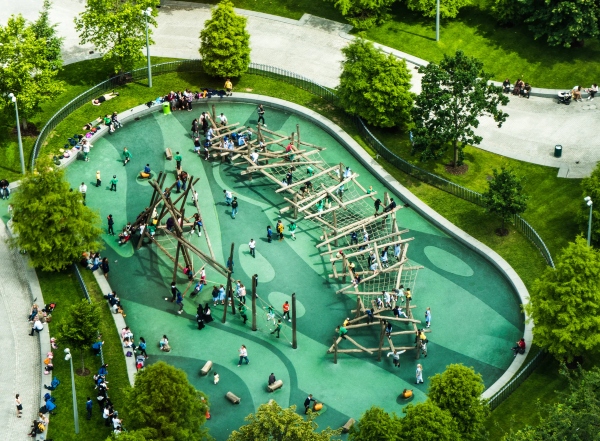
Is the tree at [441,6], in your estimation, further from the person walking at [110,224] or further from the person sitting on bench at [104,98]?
the person walking at [110,224]

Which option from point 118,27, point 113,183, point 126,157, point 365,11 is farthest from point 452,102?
point 118,27

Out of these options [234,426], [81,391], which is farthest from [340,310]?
[81,391]

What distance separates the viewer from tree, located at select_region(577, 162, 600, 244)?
8350 cm

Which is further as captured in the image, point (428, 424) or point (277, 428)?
point (428, 424)

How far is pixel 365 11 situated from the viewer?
106m

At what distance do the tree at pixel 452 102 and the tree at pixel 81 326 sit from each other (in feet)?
91.7

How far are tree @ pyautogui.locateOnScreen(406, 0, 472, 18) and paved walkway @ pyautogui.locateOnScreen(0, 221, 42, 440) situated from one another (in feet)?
131

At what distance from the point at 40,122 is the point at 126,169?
8.35m

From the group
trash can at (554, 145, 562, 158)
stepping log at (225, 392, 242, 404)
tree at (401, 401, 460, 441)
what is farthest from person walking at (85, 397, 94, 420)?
trash can at (554, 145, 562, 158)

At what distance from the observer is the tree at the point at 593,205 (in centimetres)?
8350

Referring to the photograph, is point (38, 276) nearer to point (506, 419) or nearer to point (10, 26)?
point (10, 26)

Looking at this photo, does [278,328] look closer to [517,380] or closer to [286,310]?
[286,310]

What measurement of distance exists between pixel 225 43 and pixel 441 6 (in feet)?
62.5

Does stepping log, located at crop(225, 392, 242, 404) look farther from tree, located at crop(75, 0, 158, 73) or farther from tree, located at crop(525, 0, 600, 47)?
tree, located at crop(525, 0, 600, 47)
